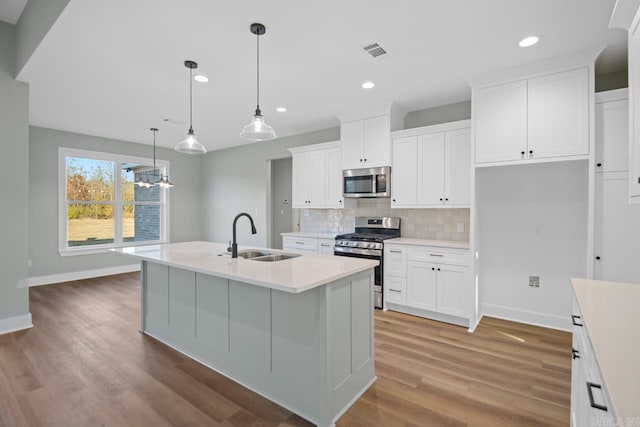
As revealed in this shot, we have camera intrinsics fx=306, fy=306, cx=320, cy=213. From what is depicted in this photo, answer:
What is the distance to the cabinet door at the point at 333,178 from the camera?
4707 mm

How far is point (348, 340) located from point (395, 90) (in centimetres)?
286

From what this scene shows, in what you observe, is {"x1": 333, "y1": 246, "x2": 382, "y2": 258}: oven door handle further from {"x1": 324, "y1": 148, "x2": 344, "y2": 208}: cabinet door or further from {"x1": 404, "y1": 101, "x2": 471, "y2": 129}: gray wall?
{"x1": 404, "y1": 101, "x2": 471, "y2": 129}: gray wall

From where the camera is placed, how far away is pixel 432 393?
2191 millimetres

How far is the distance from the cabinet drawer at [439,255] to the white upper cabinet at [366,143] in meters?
1.23

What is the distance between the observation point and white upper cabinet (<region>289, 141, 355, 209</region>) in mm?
4738

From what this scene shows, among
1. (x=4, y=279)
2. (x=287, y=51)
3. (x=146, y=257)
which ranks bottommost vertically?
(x=4, y=279)

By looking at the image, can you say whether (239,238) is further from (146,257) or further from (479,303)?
(479,303)

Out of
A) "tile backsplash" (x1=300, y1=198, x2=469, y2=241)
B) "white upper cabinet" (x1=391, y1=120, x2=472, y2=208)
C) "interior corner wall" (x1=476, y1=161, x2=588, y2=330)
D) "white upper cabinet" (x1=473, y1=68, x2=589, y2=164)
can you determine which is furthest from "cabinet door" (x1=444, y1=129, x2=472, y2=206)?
"tile backsplash" (x1=300, y1=198, x2=469, y2=241)

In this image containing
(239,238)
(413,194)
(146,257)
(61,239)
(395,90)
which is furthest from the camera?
(239,238)

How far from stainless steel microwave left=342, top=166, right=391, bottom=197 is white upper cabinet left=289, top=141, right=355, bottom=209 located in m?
0.24

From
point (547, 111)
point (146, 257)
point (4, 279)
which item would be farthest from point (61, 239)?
point (547, 111)

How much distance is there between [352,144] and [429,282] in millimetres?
2142

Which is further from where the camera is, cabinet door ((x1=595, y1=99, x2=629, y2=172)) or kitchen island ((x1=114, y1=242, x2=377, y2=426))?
cabinet door ((x1=595, y1=99, x2=629, y2=172))

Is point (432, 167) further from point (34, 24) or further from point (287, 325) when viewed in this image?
point (34, 24)
